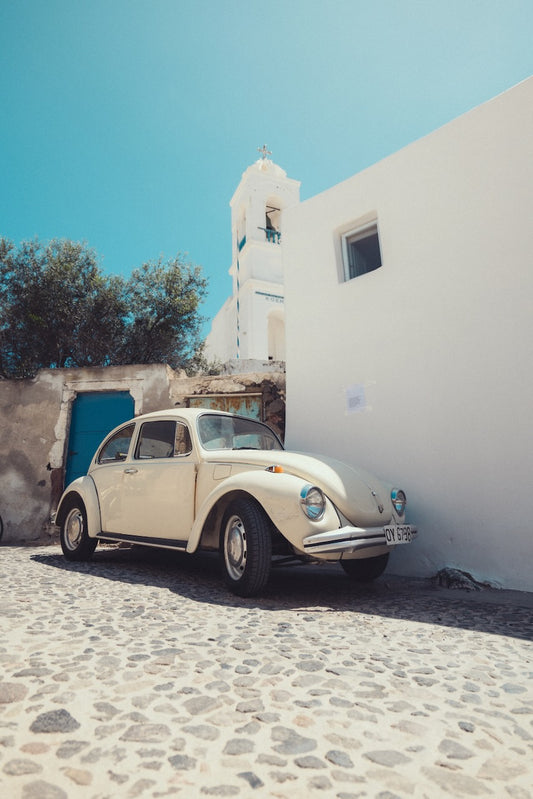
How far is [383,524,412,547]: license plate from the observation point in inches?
127

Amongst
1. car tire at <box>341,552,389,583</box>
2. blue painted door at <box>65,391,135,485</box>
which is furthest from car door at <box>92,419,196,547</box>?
blue painted door at <box>65,391,135,485</box>

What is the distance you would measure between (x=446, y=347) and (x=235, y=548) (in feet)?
9.79

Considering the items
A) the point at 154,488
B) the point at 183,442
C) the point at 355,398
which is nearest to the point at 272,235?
the point at 355,398

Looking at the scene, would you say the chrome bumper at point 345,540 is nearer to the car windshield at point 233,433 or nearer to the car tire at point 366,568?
the car tire at point 366,568

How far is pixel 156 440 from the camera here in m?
4.35

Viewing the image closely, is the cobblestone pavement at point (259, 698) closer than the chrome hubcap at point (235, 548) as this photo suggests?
Yes

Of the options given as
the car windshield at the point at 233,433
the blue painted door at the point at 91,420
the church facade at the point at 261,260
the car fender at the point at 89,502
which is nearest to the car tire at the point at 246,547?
the car windshield at the point at 233,433

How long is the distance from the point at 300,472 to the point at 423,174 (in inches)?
156

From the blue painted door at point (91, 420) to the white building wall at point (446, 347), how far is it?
11.1 ft

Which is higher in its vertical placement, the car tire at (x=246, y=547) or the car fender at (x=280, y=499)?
the car fender at (x=280, y=499)

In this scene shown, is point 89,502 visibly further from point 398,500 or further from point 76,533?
point 398,500

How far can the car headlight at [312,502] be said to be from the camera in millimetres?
2922

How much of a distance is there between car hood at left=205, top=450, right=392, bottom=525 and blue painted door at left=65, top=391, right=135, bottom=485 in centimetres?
438

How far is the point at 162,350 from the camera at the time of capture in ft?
35.5
